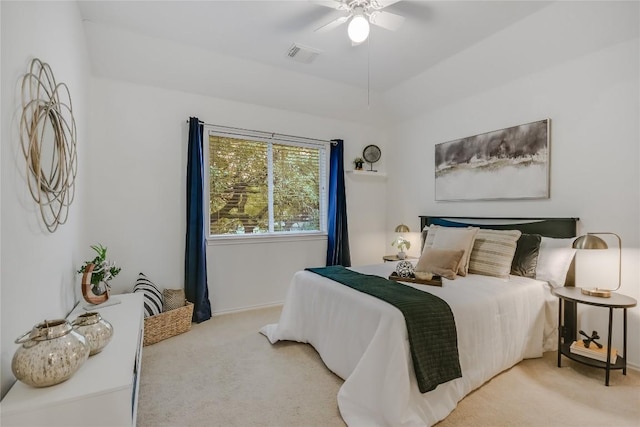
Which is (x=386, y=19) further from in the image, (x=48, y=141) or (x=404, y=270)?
(x=48, y=141)

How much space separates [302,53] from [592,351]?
Answer: 11.6ft

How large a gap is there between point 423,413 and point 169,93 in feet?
12.2

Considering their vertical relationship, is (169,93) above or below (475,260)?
above

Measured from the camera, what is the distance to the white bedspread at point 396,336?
5.52ft

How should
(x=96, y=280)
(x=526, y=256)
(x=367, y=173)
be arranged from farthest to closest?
(x=367, y=173), (x=526, y=256), (x=96, y=280)

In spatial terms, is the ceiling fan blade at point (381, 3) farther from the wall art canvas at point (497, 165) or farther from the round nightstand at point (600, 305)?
the round nightstand at point (600, 305)

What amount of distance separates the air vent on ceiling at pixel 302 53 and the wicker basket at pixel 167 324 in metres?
2.79

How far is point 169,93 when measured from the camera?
3359mm

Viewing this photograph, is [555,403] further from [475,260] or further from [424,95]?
[424,95]

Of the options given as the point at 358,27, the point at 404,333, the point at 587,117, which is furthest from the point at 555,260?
the point at 358,27

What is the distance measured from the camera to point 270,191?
4.00 metres

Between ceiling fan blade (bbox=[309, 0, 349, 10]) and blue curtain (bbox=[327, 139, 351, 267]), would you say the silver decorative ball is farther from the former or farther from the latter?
ceiling fan blade (bbox=[309, 0, 349, 10])

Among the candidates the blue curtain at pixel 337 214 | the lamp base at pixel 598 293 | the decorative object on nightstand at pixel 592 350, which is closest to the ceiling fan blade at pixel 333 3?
the blue curtain at pixel 337 214

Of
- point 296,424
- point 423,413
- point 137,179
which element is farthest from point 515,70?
point 137,179
